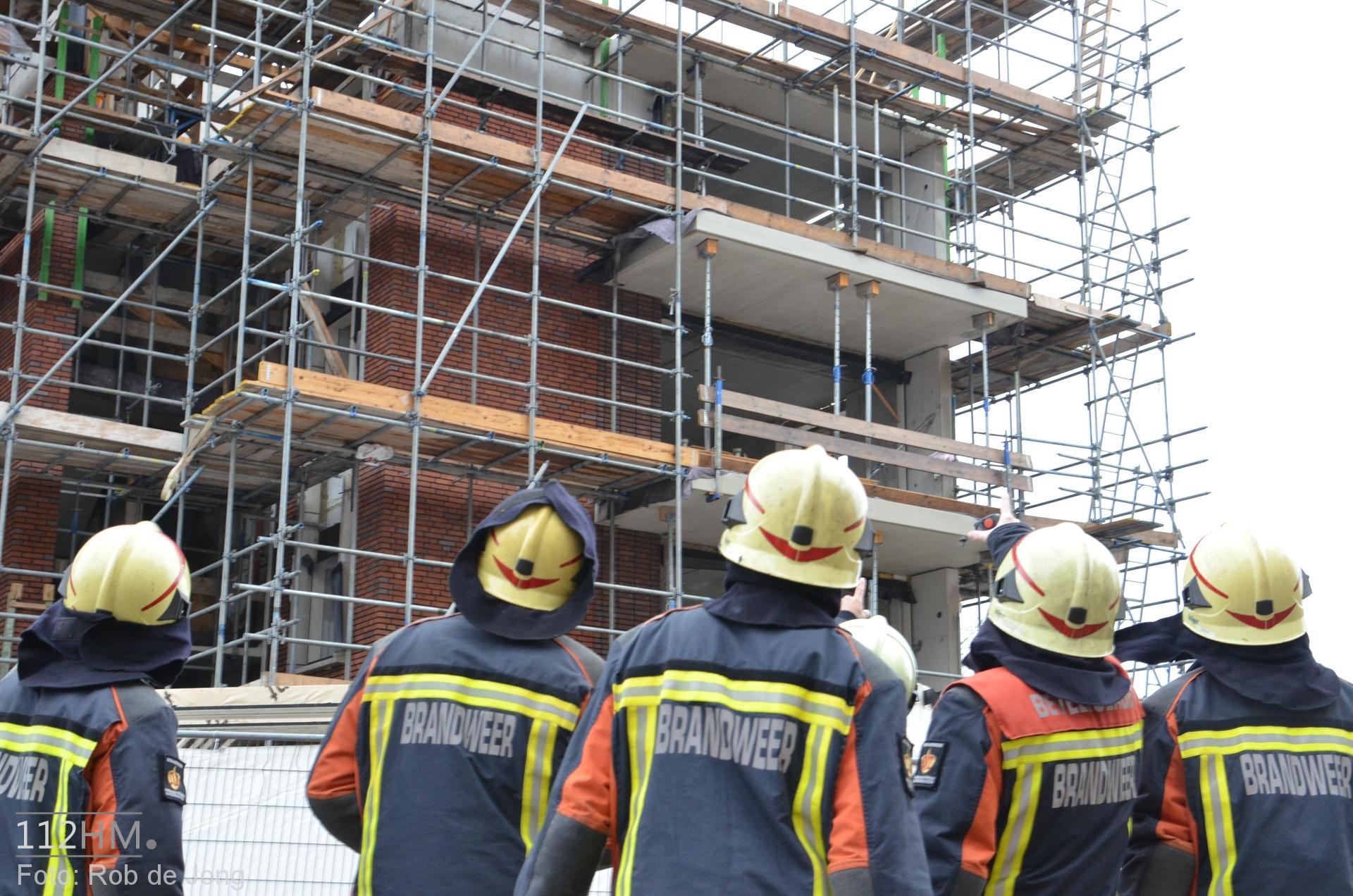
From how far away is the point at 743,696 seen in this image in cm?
418

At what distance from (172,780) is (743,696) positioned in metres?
2.16

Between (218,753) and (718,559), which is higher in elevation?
(718,559)

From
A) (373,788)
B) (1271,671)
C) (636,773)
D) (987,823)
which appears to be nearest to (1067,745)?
(987,823)

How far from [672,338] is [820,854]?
1673cm

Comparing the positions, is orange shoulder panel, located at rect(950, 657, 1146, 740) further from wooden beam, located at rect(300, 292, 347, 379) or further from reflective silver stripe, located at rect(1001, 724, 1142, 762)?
wooden beam, located at rect(300, 292, 347, 379)

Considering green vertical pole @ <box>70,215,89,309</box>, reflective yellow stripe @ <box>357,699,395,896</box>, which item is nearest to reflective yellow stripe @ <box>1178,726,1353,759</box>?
reflective yellow stripe @ <box>357,699,395,896</box>

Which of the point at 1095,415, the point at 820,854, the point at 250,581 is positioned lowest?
the point at 820,854

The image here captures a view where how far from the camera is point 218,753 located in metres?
10.3

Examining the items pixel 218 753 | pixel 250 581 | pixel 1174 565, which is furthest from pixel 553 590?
pixel 1174 565

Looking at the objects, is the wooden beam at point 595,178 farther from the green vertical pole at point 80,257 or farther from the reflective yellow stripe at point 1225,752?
the reflective yellow stripe at point 1225,752

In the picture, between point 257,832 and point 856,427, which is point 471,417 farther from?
point 257,832

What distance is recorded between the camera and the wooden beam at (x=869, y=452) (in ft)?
59.5

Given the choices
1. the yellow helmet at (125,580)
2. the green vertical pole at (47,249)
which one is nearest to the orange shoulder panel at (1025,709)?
the yellow helmet at (125,580)

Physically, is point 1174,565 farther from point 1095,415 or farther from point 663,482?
point 663,482
